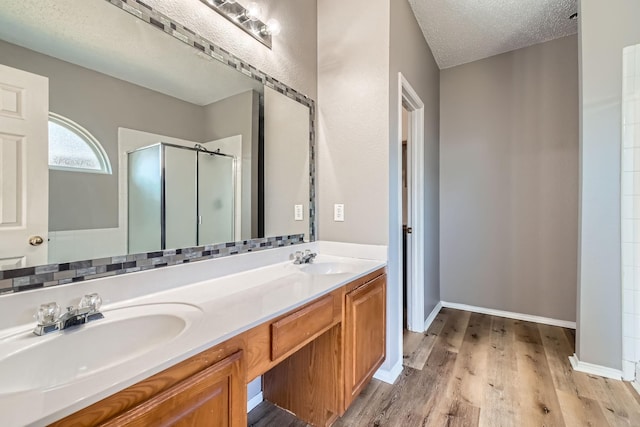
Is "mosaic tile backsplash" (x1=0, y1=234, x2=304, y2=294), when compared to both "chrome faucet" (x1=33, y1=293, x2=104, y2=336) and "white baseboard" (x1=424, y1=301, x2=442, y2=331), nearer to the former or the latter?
"chrome faucet" (x1=33, y1=293, x2=104, y2=336)

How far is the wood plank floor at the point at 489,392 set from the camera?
1.53 metres

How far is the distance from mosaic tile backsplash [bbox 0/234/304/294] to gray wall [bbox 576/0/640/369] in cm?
232

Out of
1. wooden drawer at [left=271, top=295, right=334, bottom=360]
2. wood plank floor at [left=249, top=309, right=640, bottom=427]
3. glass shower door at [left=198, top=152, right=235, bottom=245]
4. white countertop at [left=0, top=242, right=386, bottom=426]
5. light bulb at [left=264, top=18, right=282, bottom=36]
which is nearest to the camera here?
white countertop at [left=0, top=242, right=386, bottom=426]

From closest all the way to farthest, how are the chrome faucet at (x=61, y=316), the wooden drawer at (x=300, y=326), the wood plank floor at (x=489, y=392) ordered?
1. the chrome faucet at (x=61, y=316)
2. the wooden drawer at (x=300, y=326)
3. the wood plank floor at (x=489, y=392)

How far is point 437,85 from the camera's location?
3137mm

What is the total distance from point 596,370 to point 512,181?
1.68 meters

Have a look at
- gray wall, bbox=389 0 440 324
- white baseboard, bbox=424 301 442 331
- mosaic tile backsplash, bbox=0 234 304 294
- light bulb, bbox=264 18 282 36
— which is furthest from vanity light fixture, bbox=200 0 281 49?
white baseboard, bbox=424 301 442 331

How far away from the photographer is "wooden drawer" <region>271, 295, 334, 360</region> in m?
1.01

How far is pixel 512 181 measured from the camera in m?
2.87

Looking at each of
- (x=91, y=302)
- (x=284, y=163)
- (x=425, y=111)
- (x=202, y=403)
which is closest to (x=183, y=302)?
(x=91, y=302)

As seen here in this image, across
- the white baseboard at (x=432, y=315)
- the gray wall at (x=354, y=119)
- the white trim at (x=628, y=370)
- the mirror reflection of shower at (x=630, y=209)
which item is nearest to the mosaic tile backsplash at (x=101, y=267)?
the gray wall at (x=354, y=119)

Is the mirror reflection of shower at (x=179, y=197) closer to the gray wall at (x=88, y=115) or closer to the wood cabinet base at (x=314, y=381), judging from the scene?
the gray wall at (x=88, y=115)

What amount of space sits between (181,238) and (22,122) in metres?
0.62

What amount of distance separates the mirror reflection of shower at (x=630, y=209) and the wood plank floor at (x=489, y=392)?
0.27 meters
